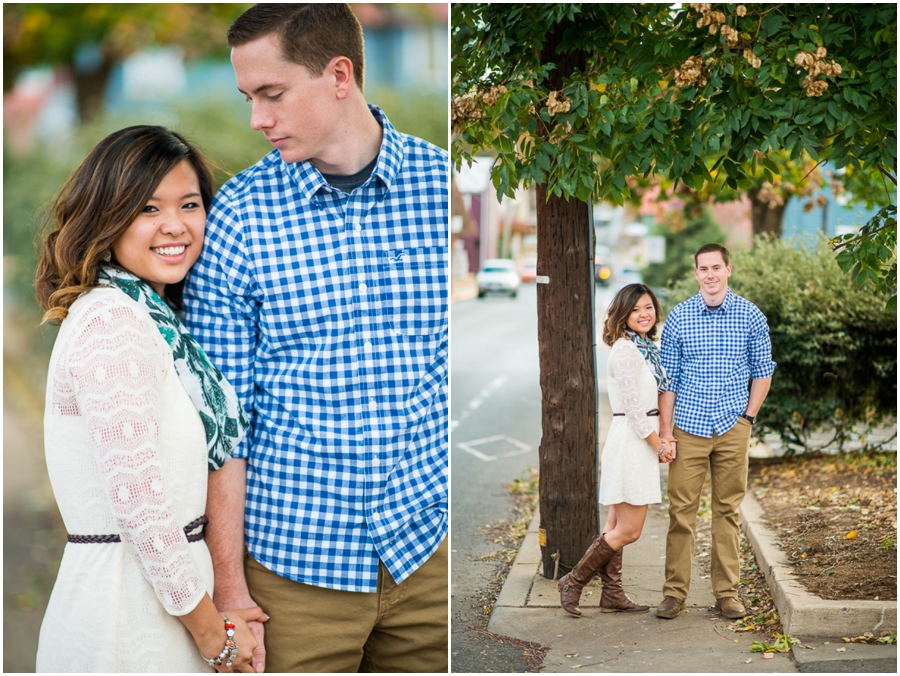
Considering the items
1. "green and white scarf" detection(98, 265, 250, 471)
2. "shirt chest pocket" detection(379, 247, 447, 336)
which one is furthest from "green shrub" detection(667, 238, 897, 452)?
"green and white scarf" detection(98, 265, 250, 471)

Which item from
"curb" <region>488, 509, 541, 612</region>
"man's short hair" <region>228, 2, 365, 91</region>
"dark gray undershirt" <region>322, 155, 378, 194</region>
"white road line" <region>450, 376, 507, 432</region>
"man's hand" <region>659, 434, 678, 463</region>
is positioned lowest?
"curb" <region>488, 509, 541, 612</region>

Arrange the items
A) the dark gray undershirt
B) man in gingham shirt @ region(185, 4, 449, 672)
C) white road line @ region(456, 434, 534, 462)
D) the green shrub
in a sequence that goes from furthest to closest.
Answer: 1. white road line @ region(456, 434, 534, 462)
2. the green shrub
3. the dark gray undershirt
4. man in gingham shirt @ region(185, 4, 449, 672)

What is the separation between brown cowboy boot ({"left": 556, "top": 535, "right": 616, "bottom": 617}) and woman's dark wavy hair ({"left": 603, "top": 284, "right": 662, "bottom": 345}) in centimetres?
77

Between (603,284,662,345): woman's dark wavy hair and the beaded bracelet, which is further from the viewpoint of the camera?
(603,284,662,345): woman's dark wavy hair

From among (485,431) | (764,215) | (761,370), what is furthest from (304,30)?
(764,215)

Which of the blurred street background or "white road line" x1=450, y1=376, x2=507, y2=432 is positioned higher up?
the blurred street background

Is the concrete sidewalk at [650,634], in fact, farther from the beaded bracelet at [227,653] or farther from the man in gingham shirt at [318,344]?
the beaded bracelet at [227,653]

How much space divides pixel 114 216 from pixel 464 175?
4.49 feet

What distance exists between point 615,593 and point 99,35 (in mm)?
2526

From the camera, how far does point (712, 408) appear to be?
3.17 meters

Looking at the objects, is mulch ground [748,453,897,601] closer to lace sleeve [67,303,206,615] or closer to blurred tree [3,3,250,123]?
lace sleeve [67,303,206,615]

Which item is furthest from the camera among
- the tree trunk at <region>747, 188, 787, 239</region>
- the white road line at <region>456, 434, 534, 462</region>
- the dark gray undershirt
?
the tree trunk at <region>747, 188, 787, 239</region>

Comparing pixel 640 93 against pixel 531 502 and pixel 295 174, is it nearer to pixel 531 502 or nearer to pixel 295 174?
pixel 295 174

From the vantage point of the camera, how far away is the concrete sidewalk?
9.68 ft
